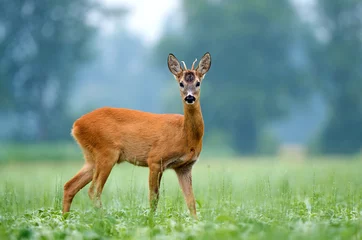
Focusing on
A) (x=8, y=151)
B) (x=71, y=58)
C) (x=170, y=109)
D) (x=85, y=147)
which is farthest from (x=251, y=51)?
(x=85, y=147)

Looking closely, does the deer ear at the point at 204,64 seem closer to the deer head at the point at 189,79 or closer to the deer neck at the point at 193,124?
the deer head at the point at 189,79

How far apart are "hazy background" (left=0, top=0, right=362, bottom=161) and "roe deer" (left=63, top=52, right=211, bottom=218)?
2909cm

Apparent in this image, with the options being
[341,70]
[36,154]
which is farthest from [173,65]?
[341,70]

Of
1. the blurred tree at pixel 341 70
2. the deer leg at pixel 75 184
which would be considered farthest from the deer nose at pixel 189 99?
the blurred tree at pixel 341 70

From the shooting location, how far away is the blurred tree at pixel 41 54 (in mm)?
39469

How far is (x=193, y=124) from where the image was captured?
27.4 feet

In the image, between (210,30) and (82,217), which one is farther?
(210,30)

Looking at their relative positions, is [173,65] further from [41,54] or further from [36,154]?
[41,54]

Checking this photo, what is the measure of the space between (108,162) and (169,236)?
2.71 meters

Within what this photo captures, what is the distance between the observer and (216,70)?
44062mm

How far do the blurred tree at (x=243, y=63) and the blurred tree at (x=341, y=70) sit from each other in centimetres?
193

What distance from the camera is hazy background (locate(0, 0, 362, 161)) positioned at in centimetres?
3975

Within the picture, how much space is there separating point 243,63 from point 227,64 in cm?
106

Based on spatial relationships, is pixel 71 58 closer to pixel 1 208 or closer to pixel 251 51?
pixel 251 51
